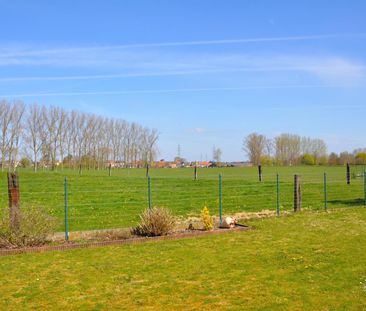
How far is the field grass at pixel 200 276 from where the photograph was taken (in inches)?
250

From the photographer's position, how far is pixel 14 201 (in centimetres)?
1092

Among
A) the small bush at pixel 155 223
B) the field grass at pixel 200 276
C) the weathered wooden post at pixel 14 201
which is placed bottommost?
the field grass at pixel 200 276

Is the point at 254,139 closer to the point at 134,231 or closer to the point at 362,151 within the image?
the point at 362,151

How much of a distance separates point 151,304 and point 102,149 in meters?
86.3

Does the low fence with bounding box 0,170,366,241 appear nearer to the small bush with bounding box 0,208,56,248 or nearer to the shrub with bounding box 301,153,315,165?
the small bush with bounding box 0,208,56,248

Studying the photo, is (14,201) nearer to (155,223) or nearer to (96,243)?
(96,243)

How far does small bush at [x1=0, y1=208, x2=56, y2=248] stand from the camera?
1016cm

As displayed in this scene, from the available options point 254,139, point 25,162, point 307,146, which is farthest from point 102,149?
point 307,146

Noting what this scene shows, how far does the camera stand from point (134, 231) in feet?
39.8

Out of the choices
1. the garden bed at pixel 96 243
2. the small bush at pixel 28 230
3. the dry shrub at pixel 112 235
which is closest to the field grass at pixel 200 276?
the garden bed at pixel 96 243

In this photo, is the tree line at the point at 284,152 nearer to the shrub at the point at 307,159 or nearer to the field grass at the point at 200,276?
the shrub at the point at 307,159

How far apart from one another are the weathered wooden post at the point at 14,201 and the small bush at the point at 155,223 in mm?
3135

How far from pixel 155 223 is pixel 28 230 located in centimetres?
316

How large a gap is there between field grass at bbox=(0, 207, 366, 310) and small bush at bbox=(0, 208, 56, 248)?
65 cm
